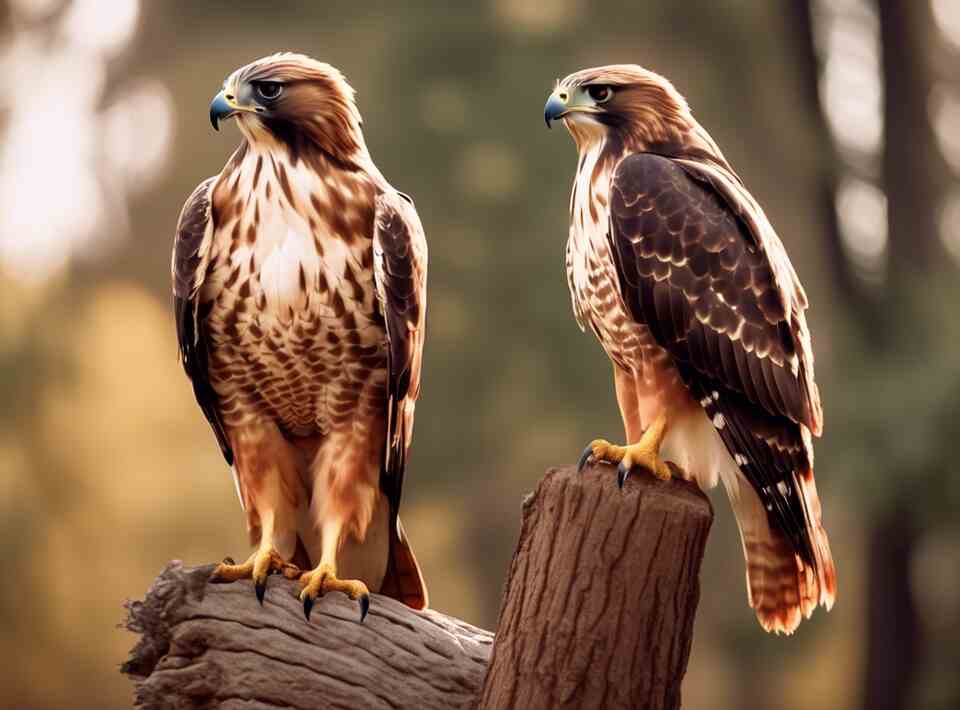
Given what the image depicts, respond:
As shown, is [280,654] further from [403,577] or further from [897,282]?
[897,282]

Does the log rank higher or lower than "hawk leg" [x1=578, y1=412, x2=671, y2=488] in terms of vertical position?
lower

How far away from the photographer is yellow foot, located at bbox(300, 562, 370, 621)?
2990 millimetres

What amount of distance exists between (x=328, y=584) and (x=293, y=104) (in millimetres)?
1153

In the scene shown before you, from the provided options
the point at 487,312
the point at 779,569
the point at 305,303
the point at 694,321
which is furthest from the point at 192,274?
the point at 487,312

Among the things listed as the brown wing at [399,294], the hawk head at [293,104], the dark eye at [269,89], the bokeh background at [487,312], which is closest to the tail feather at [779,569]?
the brown wing at [399,294]

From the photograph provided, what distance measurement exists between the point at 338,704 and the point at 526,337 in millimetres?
5064

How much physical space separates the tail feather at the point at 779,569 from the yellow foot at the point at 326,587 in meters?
0.93

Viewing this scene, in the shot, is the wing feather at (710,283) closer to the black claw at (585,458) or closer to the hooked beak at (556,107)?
the hooked beak at (556,107)

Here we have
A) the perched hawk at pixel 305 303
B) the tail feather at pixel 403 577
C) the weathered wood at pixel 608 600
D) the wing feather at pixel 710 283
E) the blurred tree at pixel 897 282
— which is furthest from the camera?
the blurred tree at pixel 897 282

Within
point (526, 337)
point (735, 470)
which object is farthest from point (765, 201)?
point (735, 470)

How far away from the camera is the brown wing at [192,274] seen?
3.03 m

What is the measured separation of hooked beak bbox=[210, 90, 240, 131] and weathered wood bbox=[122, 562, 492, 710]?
3.53 ft

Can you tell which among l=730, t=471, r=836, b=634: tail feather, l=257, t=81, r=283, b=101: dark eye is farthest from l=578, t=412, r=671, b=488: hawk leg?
l=257, t=81, r=283, b=101: dark eye

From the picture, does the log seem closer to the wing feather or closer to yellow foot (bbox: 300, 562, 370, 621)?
yellow foot (bbox: 300, 562, 370, 621)
